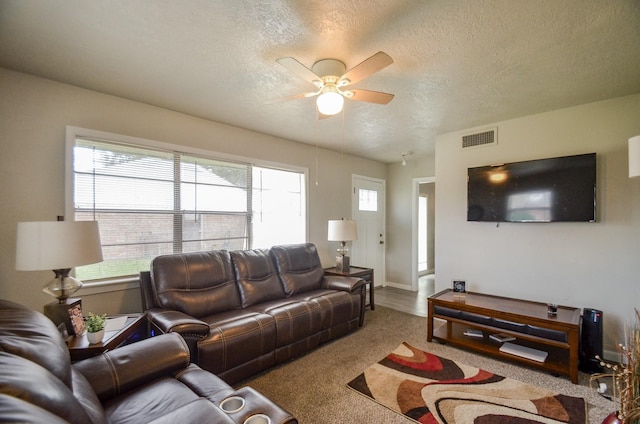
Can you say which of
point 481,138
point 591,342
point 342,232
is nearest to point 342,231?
point 342,232

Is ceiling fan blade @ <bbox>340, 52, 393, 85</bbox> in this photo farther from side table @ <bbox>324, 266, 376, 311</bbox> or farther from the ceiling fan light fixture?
side table @ <bbox>324, 266, 376, 311</bbox>

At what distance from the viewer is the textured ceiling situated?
157 cm

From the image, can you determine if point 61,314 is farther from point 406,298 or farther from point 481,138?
point 406,298

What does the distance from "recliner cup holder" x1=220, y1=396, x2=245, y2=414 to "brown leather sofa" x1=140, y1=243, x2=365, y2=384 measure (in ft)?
2.68

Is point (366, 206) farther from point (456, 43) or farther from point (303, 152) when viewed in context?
point (456, 43)

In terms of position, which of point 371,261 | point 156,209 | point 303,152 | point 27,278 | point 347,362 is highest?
point 303,152

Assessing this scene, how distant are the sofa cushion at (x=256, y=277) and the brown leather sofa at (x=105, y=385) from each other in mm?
1194

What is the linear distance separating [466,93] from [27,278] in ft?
13.4

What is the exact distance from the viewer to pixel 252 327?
7.66 feet

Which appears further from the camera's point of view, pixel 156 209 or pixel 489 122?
pixel 489 122

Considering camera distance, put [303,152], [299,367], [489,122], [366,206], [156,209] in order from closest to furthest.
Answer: [299,367], [156,209], [489,122], [303,152], [366,206]

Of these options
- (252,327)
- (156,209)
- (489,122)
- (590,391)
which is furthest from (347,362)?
(489,122)

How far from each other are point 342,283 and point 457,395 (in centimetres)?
161

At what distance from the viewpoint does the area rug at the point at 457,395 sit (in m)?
1.92
